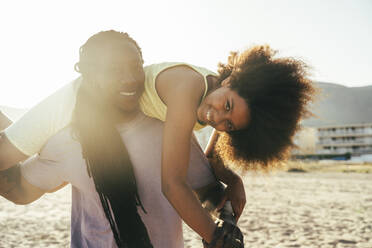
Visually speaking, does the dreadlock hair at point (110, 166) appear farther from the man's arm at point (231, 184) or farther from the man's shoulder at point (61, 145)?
the man's arm at point (231, 184)

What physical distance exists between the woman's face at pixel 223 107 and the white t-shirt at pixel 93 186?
0.97ft

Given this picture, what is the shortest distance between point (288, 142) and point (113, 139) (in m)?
1.03

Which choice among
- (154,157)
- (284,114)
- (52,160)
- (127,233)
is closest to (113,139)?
(154,157)

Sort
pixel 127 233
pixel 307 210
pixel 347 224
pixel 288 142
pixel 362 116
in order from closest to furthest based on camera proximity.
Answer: pixel 127 233 → pixel 288 142 → pixel 347 224 → pixel 307 210 → pixel 362 116

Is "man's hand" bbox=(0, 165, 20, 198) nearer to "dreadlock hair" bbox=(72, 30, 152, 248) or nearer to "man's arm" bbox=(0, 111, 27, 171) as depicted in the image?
"man's arm" bbox=(0, 111, 27, 171)

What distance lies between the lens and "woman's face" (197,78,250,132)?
1912 mm

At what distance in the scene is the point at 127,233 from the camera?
1751 millimetres

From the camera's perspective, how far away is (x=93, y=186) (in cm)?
180

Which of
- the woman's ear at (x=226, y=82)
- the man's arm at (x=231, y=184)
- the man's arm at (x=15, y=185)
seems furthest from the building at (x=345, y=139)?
the man's arm at (x=15, y=185)

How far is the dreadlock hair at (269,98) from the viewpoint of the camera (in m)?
1.91

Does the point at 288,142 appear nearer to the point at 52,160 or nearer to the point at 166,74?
the point at 166,74

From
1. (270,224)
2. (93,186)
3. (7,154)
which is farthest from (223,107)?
(270,224)

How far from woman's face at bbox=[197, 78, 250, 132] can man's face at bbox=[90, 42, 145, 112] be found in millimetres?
391

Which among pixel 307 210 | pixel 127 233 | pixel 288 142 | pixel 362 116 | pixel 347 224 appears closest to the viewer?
pixel 127 233
